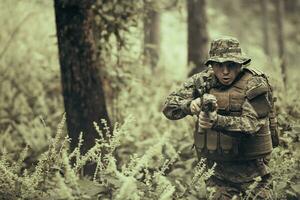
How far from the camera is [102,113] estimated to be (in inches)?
233

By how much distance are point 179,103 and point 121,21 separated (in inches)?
119

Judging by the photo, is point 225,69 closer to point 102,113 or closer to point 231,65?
point 231,65

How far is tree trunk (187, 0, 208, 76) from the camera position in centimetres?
922

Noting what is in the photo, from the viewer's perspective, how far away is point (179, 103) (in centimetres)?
462

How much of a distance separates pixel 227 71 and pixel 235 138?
0.61 meters

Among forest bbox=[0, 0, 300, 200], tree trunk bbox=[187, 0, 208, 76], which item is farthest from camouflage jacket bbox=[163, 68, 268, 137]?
tree trunk bbox=[187, 0, 208, 76]

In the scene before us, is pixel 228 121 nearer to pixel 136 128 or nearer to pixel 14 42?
pixel 136 128

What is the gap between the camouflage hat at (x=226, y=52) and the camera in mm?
4398

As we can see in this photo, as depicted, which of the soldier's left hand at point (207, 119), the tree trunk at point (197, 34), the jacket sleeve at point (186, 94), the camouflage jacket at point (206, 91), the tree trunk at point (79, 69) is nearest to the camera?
the soldier's left hand at point (207, 119)

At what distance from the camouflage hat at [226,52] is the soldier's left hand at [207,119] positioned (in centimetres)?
56

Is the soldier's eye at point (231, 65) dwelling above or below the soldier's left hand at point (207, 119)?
above

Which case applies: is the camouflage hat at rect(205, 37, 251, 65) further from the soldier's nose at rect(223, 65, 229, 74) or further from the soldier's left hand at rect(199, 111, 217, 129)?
the soldier's left hand at rect(199, 111, 217, 129)

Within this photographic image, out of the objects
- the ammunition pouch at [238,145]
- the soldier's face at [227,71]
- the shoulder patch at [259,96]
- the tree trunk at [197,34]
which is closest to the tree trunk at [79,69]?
the ammunition pouch at [238,145]

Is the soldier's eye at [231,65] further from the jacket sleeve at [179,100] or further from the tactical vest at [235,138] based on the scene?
the jacket sleeve at [179,100]
